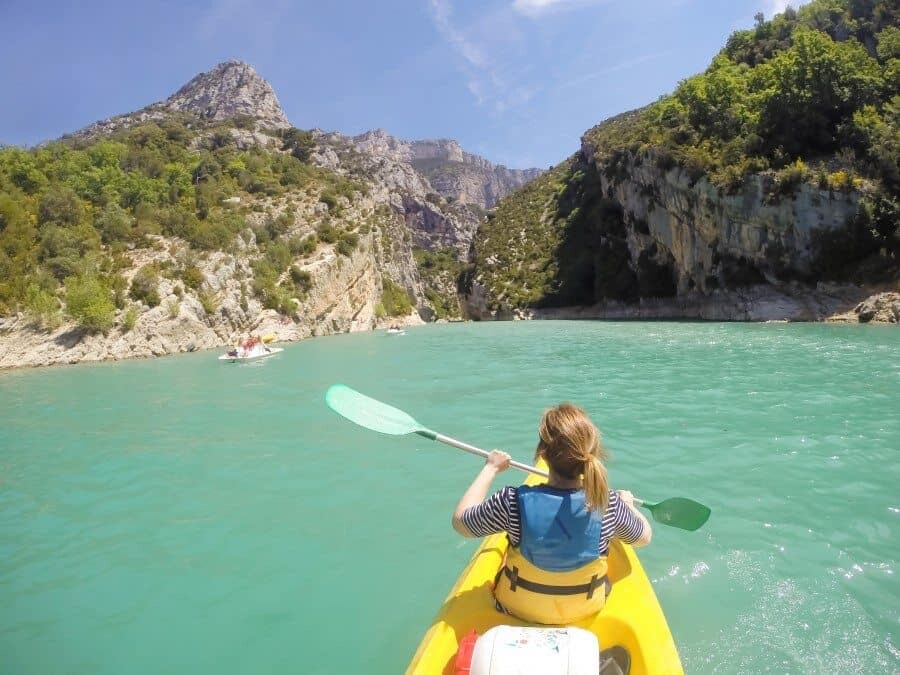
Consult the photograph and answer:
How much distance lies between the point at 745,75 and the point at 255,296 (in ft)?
132

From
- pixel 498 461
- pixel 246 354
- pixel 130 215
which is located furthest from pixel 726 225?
pixel 130 215

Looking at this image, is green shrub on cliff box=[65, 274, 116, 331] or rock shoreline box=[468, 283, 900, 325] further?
green shrub on cliff box=[65, 274, 116, 331]

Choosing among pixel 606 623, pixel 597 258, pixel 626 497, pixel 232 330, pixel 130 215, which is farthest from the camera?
pixel 597 258

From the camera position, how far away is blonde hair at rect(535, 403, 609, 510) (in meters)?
2.32

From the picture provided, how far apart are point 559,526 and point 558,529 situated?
14mm

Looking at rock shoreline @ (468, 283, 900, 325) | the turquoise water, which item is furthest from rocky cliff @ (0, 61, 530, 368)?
rock shoreline @ (468, 283, 900, 325)

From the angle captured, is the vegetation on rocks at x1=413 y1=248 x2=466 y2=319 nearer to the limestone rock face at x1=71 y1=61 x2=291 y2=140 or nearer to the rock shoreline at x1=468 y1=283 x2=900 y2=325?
the limestone rock face at x1=71 y1=61 x2=291 y2=140

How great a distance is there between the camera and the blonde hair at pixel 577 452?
2.32 metres

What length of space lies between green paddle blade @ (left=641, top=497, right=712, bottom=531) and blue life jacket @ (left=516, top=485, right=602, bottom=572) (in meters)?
1.47

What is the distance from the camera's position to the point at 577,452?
7.72 ft

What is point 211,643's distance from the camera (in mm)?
3375

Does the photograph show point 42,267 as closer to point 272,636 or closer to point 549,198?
point 272,636

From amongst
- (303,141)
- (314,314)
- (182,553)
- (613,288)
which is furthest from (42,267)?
(613,288)

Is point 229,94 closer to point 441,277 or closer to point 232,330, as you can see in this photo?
point 441,277
